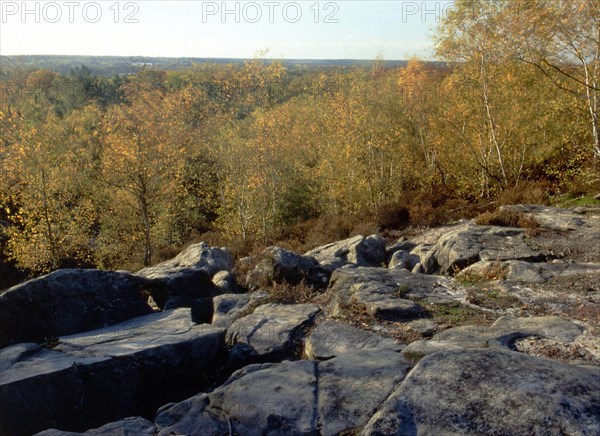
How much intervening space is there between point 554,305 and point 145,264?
68.4 feet

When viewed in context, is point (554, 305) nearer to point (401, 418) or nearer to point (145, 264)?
point (401, 418)

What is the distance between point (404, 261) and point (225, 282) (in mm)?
5416

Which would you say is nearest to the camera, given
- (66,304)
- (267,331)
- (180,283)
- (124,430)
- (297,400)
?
(124,430)

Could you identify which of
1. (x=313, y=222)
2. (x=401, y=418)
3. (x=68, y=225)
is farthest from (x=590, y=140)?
(x=68, y=225)

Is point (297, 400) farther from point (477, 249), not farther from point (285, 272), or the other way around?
point (477, 249)

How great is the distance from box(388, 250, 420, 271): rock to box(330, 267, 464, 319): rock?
3101mm

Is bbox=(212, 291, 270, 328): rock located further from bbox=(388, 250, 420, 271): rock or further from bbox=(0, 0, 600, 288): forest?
bbox=(0, 0, 600, 288): forest

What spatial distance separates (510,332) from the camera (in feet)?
24.0

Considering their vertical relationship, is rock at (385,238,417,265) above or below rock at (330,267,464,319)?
below

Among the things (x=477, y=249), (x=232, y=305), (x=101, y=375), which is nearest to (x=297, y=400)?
(x=101, y=375)

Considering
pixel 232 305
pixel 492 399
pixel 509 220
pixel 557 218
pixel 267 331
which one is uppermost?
pixel 492 399

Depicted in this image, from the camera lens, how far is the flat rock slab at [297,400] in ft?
16.9

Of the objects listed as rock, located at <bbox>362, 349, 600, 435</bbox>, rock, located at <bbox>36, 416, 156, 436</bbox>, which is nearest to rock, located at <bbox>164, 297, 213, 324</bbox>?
rock, located at <bbox>36, 416, 156, 436</bbox>

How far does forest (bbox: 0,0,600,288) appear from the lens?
22.2 metres
